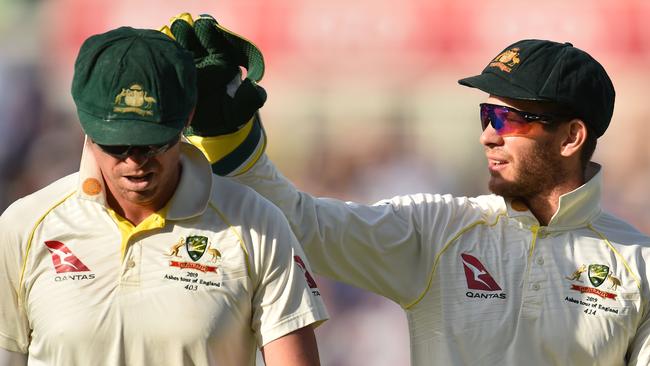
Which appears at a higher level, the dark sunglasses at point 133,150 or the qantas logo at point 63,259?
the dark sunglasses at point 133,150

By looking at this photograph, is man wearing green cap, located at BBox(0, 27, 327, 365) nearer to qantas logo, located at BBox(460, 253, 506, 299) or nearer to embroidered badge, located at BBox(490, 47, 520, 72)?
qantas logo, located at BBox(460, 253, 506, 299)

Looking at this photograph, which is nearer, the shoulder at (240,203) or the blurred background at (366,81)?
the shoulder at (240,203)

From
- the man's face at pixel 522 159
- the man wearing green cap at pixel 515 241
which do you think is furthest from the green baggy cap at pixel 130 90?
the man's face at pixel 522 159

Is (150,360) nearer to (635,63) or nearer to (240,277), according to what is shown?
(240,277)

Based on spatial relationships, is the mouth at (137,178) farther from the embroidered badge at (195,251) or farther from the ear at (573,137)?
the ear at (573,137)

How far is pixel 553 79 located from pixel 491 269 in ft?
2.09

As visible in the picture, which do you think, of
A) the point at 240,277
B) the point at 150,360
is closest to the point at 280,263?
the point at 240,277

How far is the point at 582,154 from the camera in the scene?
4.02 meters

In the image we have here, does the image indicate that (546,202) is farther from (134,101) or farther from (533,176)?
(134,101)

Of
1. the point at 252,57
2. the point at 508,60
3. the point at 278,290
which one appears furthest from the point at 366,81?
the point at 278,290

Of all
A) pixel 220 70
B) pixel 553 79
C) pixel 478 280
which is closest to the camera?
pixel 220 70

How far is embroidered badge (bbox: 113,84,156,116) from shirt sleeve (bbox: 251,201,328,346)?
40 centimetres

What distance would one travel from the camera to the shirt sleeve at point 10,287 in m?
2.82

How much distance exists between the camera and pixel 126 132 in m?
2.71
